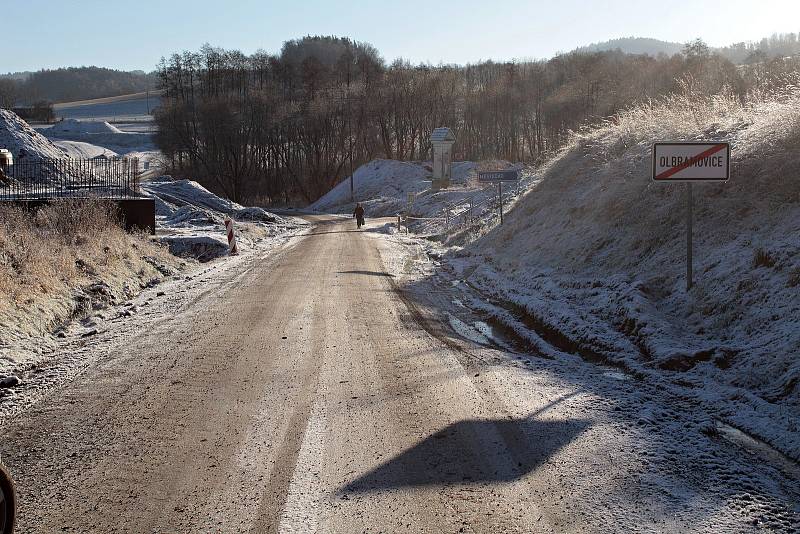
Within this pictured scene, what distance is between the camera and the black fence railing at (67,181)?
1013 inches

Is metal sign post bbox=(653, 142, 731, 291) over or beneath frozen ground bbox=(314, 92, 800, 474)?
over

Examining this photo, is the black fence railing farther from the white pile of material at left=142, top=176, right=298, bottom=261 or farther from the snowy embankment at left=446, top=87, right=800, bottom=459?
the snowy embankment at left=446, top=87, right=800, bottom=459

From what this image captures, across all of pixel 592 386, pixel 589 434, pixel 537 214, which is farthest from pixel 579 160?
pixel 589 434

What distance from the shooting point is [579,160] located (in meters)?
20.8

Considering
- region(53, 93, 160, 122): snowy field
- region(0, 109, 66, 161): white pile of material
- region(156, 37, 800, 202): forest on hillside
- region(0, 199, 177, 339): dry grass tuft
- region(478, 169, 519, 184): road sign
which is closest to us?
region(0, 199, 177, 339): dry grass tuft

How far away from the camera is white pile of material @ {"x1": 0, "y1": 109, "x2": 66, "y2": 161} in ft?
127

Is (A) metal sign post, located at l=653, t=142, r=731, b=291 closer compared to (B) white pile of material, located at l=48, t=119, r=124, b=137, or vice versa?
(A) metal sign post, located at l=653, t=142, r=731, b=291

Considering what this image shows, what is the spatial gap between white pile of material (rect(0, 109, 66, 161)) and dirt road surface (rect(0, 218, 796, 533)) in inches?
1376

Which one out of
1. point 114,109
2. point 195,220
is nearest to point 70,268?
point 195,220

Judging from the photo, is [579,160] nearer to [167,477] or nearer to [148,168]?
[167,477]

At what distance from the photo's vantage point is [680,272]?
1080 centimetres

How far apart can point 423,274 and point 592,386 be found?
1055 cm

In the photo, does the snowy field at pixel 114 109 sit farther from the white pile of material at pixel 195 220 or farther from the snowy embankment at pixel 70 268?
the snowy embankment at pixel 70 268

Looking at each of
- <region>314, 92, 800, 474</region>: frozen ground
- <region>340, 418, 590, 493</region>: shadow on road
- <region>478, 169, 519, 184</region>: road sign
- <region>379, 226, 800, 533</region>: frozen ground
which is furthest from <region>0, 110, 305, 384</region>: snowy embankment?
<region>478, 169, 519, 184</region>: road sign
